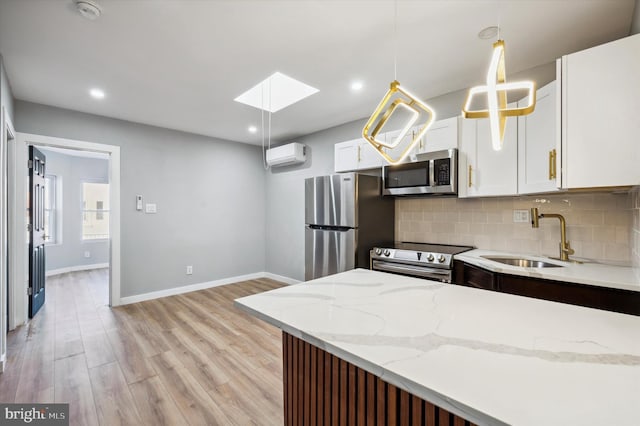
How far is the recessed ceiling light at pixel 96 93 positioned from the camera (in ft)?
9.53

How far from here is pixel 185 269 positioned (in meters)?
4.41

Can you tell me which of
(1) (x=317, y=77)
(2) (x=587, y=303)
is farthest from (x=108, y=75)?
(2) (x=587, y=303)

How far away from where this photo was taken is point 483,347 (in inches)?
31.8

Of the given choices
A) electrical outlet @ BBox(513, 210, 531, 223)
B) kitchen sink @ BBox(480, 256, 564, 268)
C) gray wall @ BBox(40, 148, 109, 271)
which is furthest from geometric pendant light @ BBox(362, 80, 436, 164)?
gray wall @ BBox(40, 148, 109, 271)

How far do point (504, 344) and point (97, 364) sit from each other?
294 cm

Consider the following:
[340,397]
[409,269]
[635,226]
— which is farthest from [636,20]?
[340,397]

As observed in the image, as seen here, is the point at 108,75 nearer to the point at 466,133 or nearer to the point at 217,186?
the point at 217,186

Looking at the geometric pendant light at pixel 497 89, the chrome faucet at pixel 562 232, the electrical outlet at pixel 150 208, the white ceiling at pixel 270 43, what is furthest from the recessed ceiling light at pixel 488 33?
the electrical outlet at pixel 150 208

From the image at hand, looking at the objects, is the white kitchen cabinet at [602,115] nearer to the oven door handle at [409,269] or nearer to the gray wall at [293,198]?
the oven door handle at [409,269]

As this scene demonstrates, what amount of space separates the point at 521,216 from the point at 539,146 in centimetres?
69

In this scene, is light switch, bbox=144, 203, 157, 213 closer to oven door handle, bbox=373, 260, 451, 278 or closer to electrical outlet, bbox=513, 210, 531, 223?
oven door handle, bbox=373, 260, 451, 278

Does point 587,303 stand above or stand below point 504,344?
below

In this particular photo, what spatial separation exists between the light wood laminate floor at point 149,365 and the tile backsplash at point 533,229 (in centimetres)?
204

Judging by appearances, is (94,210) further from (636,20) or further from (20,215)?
(636,20)
